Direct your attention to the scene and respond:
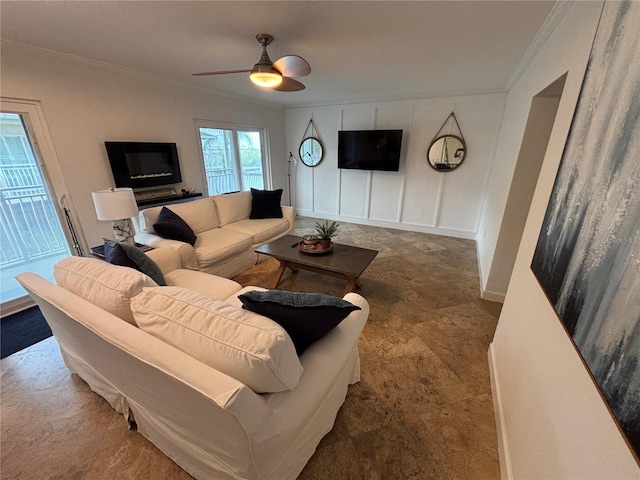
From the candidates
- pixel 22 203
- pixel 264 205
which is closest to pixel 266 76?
pixel 264 205

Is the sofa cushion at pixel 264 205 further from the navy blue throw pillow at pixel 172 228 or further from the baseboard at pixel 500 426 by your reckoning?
the baseboard at pixel 500 426

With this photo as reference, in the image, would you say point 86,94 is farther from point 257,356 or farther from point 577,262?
point 577,262

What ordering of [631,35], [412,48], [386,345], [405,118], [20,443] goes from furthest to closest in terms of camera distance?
[405,118], [412,48], [386,345], [20,443], [631,35]

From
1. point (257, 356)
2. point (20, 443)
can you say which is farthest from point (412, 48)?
point (20, 443)

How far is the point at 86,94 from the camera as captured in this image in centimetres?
275

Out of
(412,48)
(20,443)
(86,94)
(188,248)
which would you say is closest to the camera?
(20,443)

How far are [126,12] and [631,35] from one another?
8.54 ft

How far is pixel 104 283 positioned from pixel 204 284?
0.75 m

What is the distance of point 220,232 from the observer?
10.5 feet

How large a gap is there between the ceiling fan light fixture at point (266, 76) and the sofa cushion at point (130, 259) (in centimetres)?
160

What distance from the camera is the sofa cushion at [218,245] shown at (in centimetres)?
267

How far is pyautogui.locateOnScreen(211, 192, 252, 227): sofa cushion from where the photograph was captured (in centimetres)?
346

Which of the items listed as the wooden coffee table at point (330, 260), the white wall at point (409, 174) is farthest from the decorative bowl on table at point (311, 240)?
the white wall at point (409, 174)

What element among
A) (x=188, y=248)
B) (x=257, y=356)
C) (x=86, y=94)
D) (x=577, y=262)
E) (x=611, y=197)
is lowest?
(x=188, y=248)
